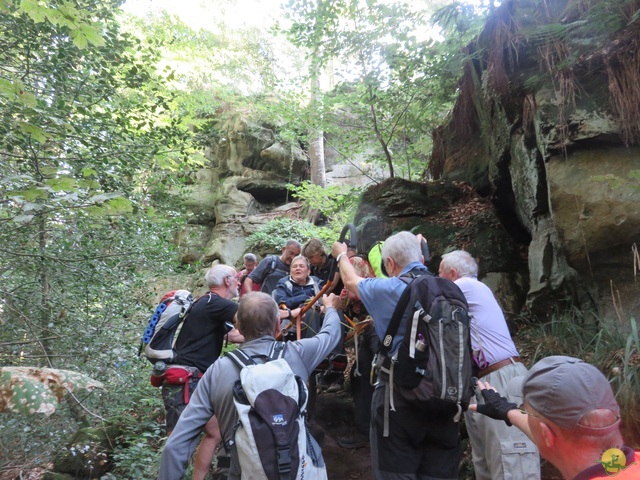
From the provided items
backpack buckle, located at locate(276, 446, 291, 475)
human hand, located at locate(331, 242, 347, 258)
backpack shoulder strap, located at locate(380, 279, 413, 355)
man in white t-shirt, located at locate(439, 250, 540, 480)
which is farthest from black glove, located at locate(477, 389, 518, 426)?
human hand, located at locate(331, 242, 347, 258)

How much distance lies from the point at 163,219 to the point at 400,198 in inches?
159

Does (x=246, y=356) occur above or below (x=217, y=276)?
below

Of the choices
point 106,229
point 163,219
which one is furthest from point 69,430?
point 163,219

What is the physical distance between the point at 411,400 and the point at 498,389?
951 mm

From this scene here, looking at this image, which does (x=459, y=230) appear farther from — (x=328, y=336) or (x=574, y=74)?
(x=328, y=336)

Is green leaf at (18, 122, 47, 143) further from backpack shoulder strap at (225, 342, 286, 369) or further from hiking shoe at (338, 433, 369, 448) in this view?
hiking shoe at (338, 433, 369, 448)

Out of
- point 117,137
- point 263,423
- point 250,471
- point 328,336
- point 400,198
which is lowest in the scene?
point 250,471

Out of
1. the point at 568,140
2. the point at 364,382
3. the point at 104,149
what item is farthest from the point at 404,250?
the point at 104,149

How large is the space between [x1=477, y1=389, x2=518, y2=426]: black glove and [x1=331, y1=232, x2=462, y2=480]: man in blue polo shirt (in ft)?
1.80

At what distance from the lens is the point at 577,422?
136 centimetres

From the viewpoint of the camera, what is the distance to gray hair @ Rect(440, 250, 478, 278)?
11.7 feet

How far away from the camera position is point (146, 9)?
540 inches

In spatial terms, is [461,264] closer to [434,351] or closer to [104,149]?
[434,351]

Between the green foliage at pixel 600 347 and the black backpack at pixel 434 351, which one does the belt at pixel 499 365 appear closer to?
the black backpack at pixel 434 351
